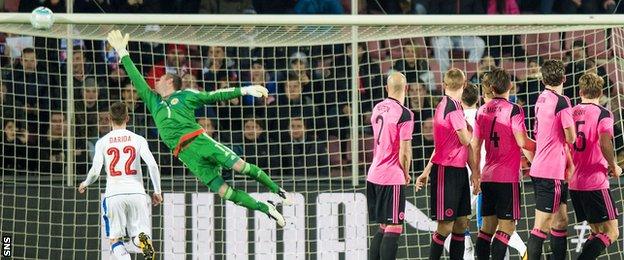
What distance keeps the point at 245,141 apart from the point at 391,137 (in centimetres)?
307

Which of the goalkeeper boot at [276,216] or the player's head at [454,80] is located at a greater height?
the player's head at [454,80]

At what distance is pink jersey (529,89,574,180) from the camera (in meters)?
12.8

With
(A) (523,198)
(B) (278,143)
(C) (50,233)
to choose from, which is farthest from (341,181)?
(C) (50,233)

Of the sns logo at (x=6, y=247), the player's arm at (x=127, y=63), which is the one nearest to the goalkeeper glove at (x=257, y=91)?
the player's arm at (x=127, y=63)

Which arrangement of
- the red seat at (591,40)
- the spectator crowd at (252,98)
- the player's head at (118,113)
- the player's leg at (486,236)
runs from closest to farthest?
1. the player's leg at (486,236)
2. the player's head at (118,113)
3. the spectator crowd at (252,98)
4. the red seat at (591,40)

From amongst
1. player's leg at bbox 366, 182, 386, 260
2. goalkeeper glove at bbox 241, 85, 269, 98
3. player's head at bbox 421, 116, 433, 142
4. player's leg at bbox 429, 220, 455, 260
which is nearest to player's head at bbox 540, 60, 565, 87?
player's leg at bbox 429, 220, 455, 260

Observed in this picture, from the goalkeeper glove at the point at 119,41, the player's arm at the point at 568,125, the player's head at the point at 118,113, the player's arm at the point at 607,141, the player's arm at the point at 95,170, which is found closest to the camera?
the player's arm at the point at 568,125

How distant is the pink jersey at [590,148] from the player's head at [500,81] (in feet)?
1.91

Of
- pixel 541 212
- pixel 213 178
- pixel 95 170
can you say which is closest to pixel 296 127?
pixel 213 178

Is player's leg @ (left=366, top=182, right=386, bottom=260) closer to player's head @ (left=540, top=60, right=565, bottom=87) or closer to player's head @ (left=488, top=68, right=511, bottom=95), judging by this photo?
player's head @ (left=488, top=68, right=511, bottom=95)

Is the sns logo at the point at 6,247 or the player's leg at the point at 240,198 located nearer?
the player's leg at the point at 240,198

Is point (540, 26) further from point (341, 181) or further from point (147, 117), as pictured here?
point (147, 117)

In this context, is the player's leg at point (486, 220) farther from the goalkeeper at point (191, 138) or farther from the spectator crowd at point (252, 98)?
the spectator crowd at point (252, 98)

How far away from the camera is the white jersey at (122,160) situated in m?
14.1
